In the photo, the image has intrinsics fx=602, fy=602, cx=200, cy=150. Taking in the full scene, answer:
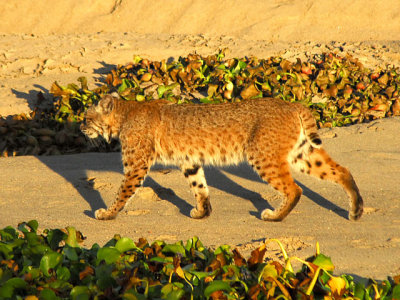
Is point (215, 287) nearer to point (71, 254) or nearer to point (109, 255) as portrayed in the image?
point (109, 255)

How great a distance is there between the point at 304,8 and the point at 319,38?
1604 millimetres

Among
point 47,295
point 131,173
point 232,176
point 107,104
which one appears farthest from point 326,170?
point 47,295

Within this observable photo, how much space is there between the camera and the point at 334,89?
10.3 metres

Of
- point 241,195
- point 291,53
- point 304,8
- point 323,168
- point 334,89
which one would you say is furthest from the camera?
point 304,8

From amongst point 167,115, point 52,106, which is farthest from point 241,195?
point 52,106

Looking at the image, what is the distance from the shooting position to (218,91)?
10.1 m

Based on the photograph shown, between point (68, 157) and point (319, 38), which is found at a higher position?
point (319, 38)

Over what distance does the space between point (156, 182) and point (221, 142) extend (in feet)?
4.44

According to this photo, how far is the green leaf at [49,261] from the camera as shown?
11.9 ft

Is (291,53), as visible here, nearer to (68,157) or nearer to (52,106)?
(52,106)

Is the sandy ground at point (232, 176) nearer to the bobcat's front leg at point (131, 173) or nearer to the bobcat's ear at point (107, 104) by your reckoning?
the bobcat's front leg at point (131, 173)

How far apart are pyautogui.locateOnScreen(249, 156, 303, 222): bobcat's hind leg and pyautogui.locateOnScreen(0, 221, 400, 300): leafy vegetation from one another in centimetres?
218

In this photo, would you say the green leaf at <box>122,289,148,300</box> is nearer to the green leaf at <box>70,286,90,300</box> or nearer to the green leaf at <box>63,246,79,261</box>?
the green leaf at <box>70,286,90,300</box>

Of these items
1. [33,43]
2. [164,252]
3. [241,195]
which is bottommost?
[241,195]
